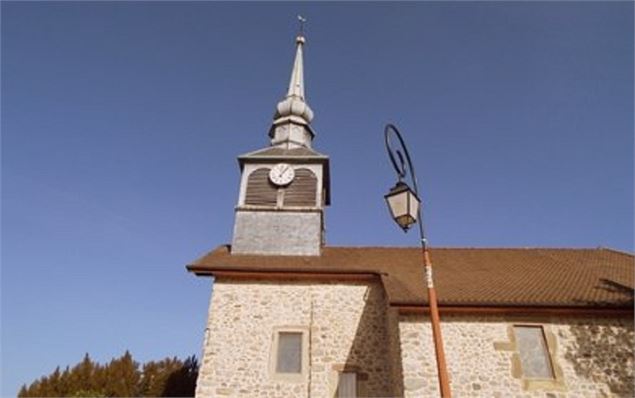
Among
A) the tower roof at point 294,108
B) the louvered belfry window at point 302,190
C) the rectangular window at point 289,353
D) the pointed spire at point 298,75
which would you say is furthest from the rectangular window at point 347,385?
the pointed spire at point 298,75

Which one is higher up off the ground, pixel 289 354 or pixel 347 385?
pixel 289 354

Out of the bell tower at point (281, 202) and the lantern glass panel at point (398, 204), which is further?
the bell tower at point (281, 202)

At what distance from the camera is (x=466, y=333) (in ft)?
28.3

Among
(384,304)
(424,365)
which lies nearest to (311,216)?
(384,304)

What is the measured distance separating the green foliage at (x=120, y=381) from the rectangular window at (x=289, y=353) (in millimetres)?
9021

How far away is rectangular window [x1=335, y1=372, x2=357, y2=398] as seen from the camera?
9836 millimetres

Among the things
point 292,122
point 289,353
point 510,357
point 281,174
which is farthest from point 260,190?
point 510,357

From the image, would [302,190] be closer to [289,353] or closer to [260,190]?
[260,190]

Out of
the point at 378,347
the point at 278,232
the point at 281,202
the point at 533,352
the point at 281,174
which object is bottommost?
the point at 533,352

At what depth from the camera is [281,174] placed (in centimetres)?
1459

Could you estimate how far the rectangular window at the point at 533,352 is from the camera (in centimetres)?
823

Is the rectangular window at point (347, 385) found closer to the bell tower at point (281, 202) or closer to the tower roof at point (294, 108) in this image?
the bell tower at point (281, 202)

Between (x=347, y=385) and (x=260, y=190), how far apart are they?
6960 millimetres

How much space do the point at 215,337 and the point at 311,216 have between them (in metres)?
4.87
